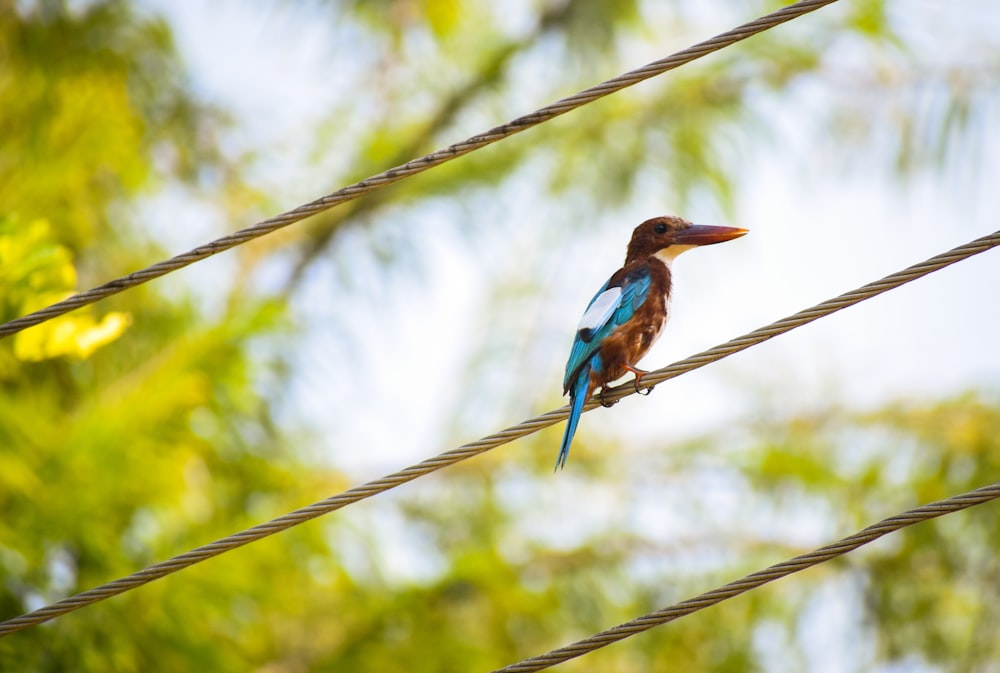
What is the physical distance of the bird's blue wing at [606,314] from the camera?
369 centimetres

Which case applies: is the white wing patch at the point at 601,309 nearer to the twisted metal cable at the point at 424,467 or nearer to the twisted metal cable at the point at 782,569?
the twisted metal cable at the point at 424,467

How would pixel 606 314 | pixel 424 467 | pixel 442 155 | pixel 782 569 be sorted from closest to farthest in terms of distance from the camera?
pixel 782 569
pixel 424 467
pixel 442 155
pixel 606 314

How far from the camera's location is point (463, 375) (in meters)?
10.0

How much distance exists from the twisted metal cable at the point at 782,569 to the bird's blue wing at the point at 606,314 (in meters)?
1.14

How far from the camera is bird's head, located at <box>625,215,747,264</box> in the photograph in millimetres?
4051

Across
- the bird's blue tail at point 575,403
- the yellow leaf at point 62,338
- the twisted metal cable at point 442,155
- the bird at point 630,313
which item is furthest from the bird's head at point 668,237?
the yellow leaf at point 62,338

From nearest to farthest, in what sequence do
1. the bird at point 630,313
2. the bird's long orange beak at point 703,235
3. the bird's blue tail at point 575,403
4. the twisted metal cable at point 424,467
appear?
the twisted metal cable at point 424,467 → the bird's blue tail at point 575,403 → the bird at point 630,313 → the bird's long orange beak at point 703,235

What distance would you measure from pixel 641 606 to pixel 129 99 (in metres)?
5.63

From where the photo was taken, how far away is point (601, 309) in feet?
12.5

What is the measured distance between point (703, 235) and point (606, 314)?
549 mm

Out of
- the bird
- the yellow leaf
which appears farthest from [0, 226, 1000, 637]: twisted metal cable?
the yellow leaf

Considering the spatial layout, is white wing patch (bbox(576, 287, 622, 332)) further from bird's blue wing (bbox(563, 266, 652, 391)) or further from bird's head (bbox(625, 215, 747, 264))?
bird's head (bbox(625, 215, 747, 264))

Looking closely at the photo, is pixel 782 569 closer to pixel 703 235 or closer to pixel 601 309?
pixel 601 309

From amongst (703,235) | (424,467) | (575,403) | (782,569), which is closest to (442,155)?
(424,467)
